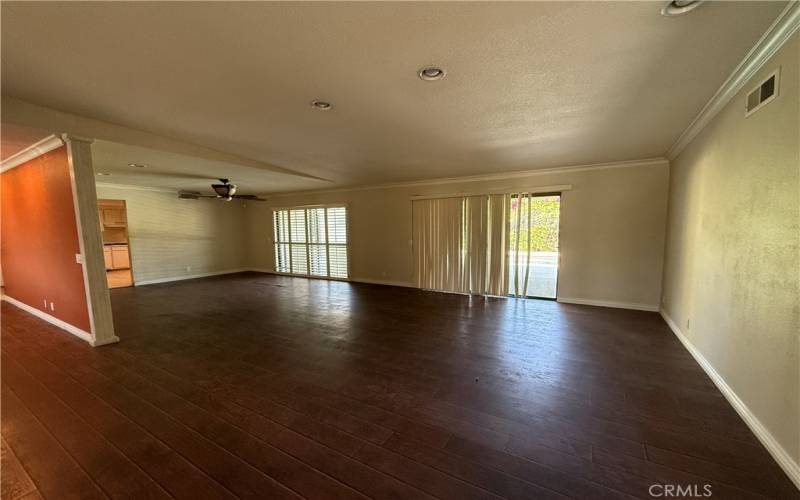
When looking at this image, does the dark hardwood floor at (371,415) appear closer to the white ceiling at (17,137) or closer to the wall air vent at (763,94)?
the wall air vent at (763,94)

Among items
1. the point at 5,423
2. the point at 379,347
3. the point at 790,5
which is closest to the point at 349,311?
the point at 379,347

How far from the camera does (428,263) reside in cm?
648

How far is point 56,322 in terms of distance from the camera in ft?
13.2

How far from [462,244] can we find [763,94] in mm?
4340

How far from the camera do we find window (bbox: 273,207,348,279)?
25.9ft

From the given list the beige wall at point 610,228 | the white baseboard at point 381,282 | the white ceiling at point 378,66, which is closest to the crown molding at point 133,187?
the white ceiling at point 378,66

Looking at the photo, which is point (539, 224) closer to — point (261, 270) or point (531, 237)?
point (531, 237)

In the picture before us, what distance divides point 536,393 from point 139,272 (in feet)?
29.2

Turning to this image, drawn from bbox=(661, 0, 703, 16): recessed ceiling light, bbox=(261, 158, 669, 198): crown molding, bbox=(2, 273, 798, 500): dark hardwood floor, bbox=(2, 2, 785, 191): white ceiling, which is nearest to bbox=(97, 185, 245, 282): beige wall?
bbox=(2, 273, 798, 500): dark hardwood floor

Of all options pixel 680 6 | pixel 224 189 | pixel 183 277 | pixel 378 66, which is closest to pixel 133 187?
pixel 183 277

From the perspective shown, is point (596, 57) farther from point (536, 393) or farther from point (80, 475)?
point (80, 475)

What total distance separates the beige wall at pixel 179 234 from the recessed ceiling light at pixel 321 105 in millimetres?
6965

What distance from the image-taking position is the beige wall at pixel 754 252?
1.61 meters

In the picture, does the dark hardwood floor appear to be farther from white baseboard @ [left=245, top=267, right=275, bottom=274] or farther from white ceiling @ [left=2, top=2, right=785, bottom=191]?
white baseboard @ [left=245, top=267, right=275, bottom=274]
